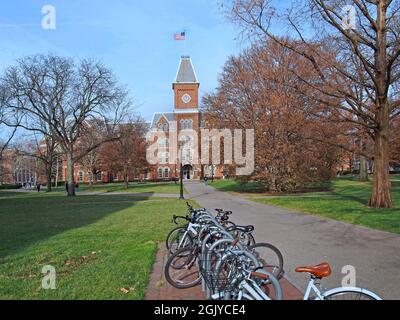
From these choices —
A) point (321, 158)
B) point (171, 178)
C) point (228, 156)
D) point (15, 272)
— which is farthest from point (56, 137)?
point (171, 178)

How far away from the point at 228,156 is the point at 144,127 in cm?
2592

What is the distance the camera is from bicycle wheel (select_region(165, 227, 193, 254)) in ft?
23.4

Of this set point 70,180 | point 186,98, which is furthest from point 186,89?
point 70,180

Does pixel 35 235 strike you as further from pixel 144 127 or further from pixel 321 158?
pixel 144 127

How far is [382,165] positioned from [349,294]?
15.0m

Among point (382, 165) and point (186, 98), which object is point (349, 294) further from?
point (186, 98)

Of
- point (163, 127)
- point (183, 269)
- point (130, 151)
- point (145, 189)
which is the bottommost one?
point (145, 189)

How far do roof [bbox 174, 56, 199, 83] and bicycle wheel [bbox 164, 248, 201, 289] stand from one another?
75932 millimetres

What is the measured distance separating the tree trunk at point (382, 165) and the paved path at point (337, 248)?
179 inches

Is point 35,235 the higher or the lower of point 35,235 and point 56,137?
the lower

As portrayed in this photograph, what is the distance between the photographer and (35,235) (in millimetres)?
11562

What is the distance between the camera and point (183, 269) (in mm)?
6301

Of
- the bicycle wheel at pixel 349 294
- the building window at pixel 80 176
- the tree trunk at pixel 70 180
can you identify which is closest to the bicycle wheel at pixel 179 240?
the bicycle wheel at pixel 349 294

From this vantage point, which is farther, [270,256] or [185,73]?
[185,73]
